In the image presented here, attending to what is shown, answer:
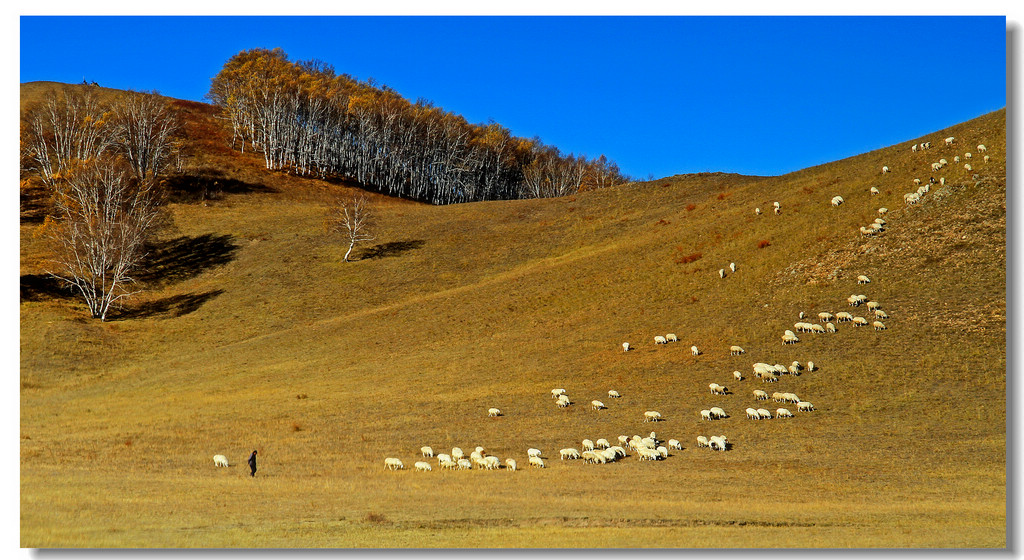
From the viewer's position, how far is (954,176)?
5772 centimetres

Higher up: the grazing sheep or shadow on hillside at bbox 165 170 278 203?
shadow on hillside at bbox 165 170 278 203

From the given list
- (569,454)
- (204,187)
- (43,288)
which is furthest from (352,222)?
(569,454)

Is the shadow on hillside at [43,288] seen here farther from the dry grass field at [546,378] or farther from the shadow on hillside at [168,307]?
the shadow on hillside at [168,307]

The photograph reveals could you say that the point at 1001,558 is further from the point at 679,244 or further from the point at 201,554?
the point at 679,244

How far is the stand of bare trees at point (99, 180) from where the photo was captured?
212 feet

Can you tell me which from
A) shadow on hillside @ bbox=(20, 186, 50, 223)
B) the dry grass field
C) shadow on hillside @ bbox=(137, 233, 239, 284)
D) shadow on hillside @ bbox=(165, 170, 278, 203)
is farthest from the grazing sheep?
shadow on hillside @ bbox=(165, 170, 278, 203)

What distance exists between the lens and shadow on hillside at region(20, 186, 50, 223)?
8294cm

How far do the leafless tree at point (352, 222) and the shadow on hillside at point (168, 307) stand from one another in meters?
15.7

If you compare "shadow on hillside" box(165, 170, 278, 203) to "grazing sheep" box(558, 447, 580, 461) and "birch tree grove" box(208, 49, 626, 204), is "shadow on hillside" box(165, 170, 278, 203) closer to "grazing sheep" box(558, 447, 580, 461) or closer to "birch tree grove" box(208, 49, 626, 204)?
"birch tree grove" box(208, 49, 626, 204)

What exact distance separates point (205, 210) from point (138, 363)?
46321 mm

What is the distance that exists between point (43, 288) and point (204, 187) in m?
38.2

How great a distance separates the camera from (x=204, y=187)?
336ft

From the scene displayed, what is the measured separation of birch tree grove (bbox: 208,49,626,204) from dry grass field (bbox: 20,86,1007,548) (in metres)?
34.1

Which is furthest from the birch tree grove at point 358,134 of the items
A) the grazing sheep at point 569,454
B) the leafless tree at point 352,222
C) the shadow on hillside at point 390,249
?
the grazing sheep at point 569,454
